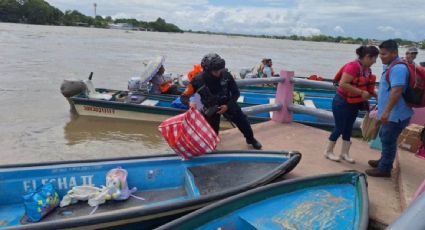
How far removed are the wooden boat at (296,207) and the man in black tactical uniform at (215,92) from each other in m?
1.55

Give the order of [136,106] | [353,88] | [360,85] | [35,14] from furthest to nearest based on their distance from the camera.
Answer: [35,14] → [136,106] → [360,85] → [353,88]

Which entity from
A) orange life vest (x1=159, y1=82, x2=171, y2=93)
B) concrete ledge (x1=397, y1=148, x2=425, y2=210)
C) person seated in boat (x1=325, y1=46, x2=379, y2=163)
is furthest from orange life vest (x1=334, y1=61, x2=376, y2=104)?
orange life vest (x1=159, y1=82, x2=171, y2=93)

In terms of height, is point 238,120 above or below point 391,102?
below

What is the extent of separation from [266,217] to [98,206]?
1.90 m

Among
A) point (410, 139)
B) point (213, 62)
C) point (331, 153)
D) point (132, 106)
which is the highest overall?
point (213, 62)

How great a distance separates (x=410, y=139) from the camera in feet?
17.3

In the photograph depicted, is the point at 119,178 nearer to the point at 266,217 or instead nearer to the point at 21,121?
the point at 266,217

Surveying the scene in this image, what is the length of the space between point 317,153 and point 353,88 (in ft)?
4.07

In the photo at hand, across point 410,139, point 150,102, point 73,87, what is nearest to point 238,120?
point 410,139

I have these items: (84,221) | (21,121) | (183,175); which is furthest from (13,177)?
(21,121)

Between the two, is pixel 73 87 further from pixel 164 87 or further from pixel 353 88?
pixel 353 88

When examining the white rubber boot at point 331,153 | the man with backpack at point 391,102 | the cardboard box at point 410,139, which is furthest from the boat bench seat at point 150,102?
the man with backpack at point 391,102

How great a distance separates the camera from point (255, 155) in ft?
15.0

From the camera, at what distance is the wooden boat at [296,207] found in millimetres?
3135
